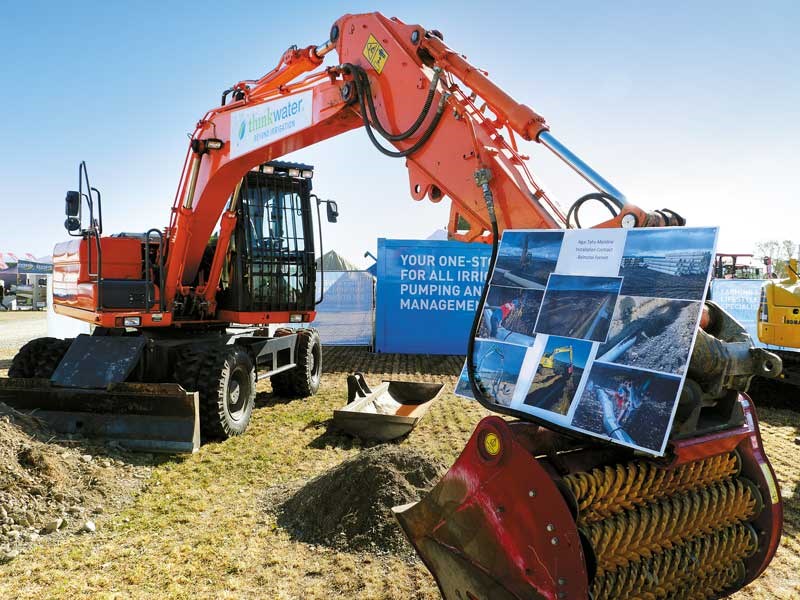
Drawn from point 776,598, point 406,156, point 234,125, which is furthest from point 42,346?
point 776,598

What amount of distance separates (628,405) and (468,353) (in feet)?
2.63

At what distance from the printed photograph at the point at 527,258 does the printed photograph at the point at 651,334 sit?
1.33 ft

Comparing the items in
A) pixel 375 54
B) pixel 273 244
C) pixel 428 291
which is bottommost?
pixel 428 291

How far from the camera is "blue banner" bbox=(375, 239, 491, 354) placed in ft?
44.4

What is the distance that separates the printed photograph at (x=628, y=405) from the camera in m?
2.04

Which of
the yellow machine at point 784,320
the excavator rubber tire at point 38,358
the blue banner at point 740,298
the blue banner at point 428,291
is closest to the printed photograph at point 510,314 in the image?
the excavator rubber tire at point 38,358

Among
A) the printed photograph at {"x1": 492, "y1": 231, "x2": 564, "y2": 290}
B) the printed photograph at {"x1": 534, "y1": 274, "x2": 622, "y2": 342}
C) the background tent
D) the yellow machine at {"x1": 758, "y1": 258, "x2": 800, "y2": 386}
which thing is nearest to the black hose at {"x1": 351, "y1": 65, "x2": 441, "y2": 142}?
the printed photograph at {"x1": 492, "y1": 231, "x2": 564, "y2": 290}

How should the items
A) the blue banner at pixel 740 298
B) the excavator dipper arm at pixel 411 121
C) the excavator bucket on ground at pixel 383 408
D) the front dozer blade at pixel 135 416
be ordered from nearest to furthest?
1. the excavator dipper arm at pixel 411 121
2. the front dozer blade at pixel 135 416
3. the excavator bucket on ground at pixel 383 408
4. the blue banner at pixel 740 298

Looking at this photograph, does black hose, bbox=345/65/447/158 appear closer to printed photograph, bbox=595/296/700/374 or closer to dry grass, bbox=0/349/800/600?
printed photograph, bbox=595/296/700/374

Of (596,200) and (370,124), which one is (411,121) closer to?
(370,124)

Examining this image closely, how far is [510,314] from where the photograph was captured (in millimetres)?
2629

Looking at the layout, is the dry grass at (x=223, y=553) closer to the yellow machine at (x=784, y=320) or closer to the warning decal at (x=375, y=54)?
the yellow machine at (x=784, y=320)

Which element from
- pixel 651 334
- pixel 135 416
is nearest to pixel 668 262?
pixel 651 334

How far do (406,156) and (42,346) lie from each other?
536 cm
